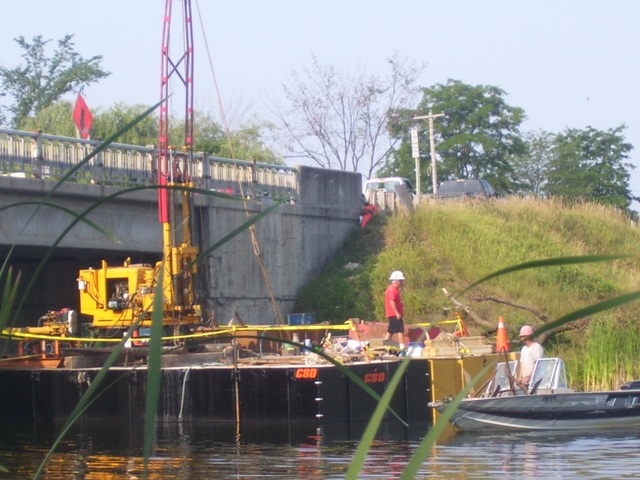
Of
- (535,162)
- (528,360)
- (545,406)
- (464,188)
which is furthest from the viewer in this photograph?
(535,162)

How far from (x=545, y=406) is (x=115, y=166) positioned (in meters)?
12.4

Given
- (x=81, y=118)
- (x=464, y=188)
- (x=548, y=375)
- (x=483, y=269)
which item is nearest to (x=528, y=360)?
(x=548, y=375)

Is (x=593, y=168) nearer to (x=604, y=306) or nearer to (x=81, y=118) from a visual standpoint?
(x=81, y=118)

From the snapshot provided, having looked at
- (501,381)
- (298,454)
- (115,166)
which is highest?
(115,166)

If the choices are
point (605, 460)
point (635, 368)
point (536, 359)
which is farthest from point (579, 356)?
point (605, 460)

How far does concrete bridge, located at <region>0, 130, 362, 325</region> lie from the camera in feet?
78.8

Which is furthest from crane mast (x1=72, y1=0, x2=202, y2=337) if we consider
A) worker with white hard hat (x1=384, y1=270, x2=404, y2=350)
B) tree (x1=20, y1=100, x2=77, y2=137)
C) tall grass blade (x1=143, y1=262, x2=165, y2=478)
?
tree (x1=20, y1=100, x2=77, y2=137)

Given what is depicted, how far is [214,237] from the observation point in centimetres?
2827

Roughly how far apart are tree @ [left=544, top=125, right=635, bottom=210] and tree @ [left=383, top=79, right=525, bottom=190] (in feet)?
17.0

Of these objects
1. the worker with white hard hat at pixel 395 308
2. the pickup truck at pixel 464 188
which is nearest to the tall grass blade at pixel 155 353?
the worker with white hard hat at pixel 395 308

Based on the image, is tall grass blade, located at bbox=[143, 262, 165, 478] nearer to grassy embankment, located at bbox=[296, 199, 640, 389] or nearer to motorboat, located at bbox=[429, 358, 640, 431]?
motorboat, located at bbox=[429, 358, 640, 431]

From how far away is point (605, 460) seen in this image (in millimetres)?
13703

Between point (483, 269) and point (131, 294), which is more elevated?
point (483, 269)

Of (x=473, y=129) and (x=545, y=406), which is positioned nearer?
(x=545, y=406)
